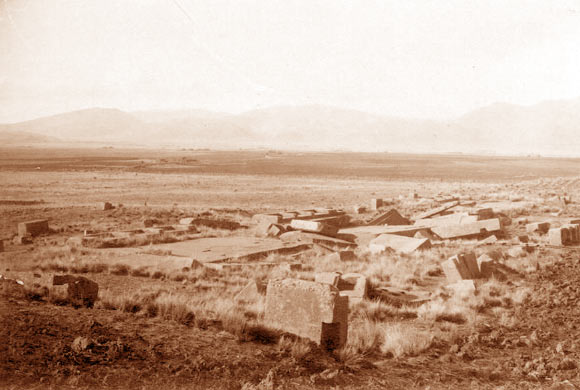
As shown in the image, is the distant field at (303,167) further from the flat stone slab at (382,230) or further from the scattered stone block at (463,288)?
the scattered stone block at (463,288)

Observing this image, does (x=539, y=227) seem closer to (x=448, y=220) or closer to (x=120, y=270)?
(x=448, y=220)

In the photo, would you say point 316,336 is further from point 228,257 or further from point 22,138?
point 22,138

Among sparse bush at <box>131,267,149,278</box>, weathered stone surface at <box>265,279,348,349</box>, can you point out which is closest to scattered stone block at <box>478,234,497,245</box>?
sparse bush at <box>131,267,149,278</box>

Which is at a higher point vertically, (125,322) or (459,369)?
(125,322)

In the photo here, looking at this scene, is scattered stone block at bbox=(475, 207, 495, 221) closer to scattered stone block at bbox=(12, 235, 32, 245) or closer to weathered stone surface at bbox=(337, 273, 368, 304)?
weathered stone surface at bbox=(337, 273, 368, 304)

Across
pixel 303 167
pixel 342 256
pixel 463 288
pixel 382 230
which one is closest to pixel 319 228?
pixel 382 230

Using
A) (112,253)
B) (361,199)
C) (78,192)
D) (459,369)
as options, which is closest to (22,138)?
(78,192)
